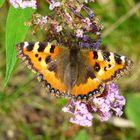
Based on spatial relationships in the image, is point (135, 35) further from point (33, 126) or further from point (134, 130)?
point (33, 126)

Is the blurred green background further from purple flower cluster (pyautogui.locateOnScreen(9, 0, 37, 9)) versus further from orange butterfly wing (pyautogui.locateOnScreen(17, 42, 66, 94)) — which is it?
purple flower cluster (pyautogui.locateOnScreen(9, 0, 37, 9))

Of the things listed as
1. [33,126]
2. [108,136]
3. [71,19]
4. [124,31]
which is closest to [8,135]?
[33,126]

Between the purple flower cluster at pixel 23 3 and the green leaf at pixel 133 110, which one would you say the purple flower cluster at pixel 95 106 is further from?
the green leaf at pixel 133 110

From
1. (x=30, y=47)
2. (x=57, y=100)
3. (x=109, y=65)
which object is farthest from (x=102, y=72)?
(x=57, y=100)

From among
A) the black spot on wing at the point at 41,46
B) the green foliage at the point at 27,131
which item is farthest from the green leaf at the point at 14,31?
the green foliage at the point at 27,131

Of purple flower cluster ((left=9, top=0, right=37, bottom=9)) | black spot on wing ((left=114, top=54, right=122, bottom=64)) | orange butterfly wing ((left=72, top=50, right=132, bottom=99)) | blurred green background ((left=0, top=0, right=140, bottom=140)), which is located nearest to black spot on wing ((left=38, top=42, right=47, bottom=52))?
purple flower cluster ((left=9, top=0, right=37, bottom=9))

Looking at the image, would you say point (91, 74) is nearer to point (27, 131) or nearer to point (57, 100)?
point (27, 131)

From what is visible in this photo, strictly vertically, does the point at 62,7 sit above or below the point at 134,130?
below
